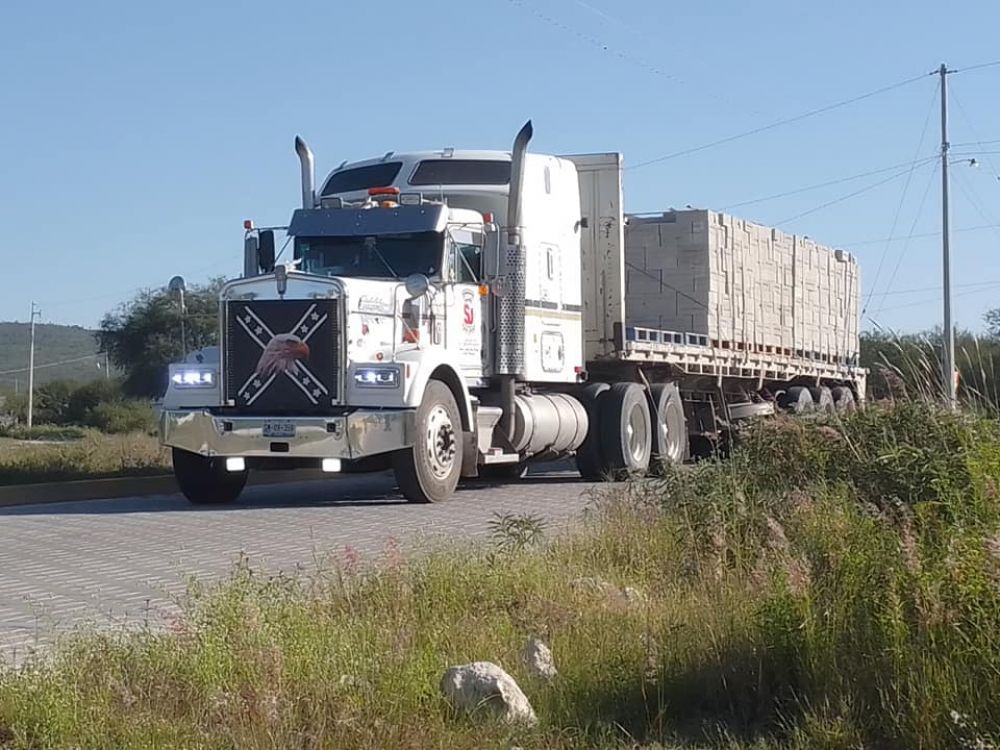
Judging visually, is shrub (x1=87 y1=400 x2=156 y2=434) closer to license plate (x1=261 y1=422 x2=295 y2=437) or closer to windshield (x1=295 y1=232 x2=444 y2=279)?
windshield (x1=295 y1=232 x2=444 y2=279)

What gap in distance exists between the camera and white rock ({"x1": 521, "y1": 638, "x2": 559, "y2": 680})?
255 inches

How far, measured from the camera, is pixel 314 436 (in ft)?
50.8

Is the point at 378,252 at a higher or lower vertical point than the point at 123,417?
higher

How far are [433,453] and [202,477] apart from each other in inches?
110

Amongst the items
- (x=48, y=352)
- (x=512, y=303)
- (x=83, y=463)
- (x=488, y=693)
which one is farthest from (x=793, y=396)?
(x=48, y=352)

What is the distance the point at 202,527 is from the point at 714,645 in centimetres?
849

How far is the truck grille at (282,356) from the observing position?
51.6ft

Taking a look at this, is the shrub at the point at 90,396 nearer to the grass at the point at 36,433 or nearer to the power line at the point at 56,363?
the grass at the point at 36,433

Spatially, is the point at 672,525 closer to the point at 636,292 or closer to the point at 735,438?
the point at 735,438

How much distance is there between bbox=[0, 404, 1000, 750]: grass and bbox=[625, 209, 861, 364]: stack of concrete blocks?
13.8 metres

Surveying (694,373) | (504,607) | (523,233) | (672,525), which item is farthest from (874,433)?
(694,373)

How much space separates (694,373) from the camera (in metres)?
22.3

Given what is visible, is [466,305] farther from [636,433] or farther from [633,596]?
[633,596]

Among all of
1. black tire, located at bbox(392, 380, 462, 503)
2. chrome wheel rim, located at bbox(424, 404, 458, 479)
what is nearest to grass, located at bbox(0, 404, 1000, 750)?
black tire, located at bbox(392, 380, 462, 503)
